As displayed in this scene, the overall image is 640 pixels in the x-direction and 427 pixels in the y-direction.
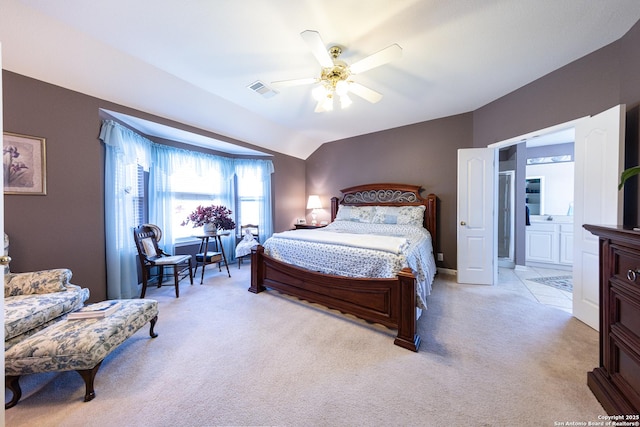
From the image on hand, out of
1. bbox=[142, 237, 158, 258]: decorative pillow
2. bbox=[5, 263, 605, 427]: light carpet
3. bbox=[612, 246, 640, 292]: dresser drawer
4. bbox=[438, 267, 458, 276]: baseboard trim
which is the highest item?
bbox=[612, 246, 640, 292]: dresser drawer

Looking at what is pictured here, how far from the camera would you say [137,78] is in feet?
8.54

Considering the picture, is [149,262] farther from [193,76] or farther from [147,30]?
[147,30]

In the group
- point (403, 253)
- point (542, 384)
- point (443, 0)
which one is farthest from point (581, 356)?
point (443, 0)

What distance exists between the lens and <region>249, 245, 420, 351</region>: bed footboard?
2.02 meters

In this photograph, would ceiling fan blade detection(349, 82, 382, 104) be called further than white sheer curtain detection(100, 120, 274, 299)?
No

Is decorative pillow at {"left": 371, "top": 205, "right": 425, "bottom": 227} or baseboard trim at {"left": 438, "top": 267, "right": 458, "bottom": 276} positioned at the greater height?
decorative pillow at {"left": 371, "top": 205, "right": 425, "bottom": 227}

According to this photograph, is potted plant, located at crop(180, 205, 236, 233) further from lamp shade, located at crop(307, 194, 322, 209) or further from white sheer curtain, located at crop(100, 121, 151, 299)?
lamp shade, located at crop(307, 194, 322, 209)

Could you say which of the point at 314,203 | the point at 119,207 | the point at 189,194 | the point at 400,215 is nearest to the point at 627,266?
the point at 400,215

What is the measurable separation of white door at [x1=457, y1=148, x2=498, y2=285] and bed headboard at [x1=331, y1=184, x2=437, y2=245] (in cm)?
49

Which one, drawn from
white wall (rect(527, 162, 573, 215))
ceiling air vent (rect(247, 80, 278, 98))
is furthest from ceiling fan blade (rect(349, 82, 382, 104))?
white wall (rect(527, 162, 573, 215))

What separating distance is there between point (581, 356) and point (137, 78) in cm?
495

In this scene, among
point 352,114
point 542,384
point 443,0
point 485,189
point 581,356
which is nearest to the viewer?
point 542,384

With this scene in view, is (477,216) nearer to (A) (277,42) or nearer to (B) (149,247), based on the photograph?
(A) (277,42)

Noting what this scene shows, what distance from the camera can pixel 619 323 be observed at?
4.56 ft
